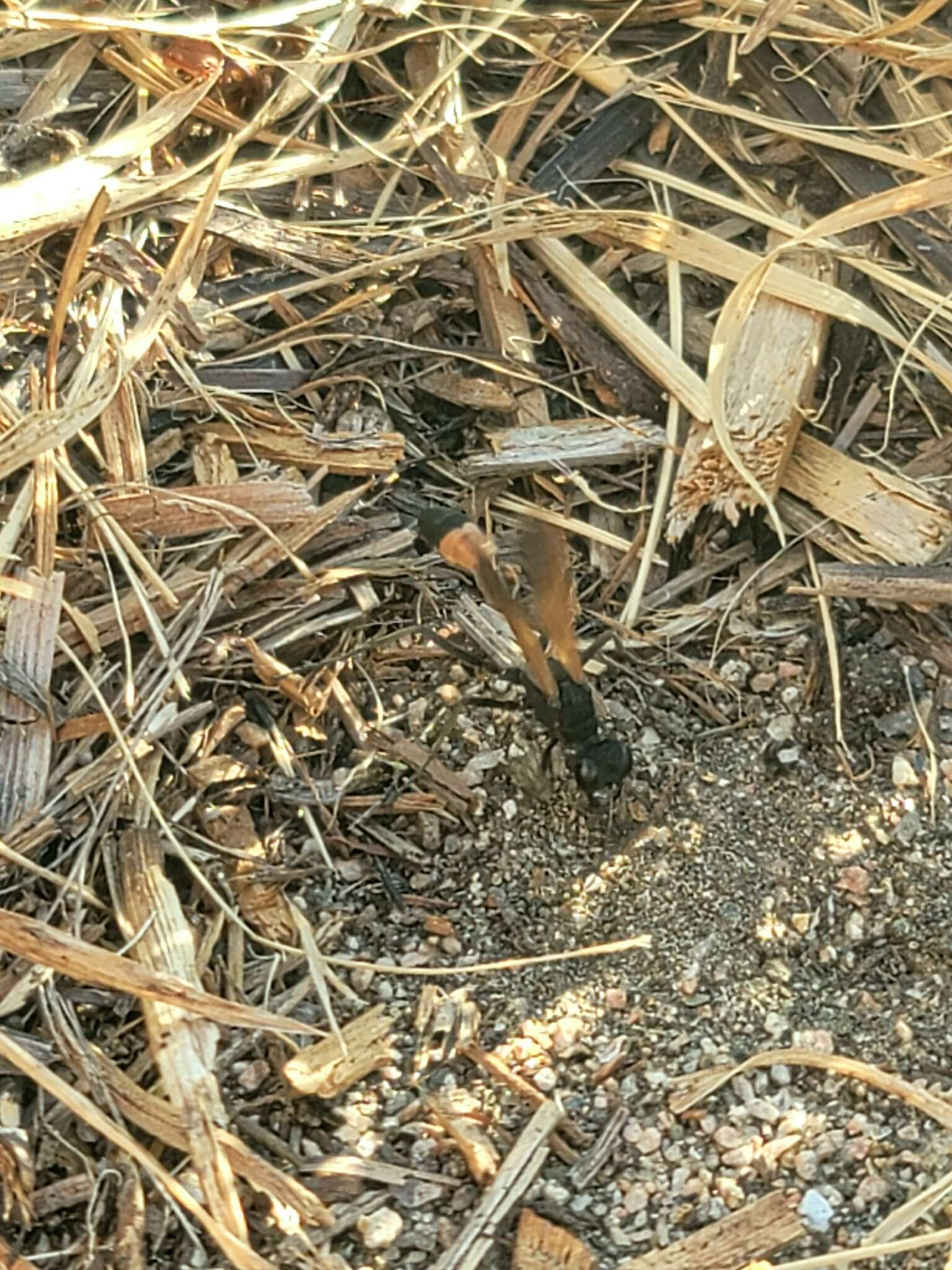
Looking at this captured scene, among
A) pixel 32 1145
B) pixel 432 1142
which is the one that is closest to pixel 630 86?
pixel 432 1142

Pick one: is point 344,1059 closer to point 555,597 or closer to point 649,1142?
point 649,1142

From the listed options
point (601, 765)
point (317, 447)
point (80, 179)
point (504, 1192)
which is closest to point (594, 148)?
point (317, 447)

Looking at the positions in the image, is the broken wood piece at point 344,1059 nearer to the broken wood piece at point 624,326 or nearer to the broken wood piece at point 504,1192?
the broken wood piece at point 504,1192

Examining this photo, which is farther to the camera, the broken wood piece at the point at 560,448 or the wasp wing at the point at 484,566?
the broken wood piece at the point at 560,448

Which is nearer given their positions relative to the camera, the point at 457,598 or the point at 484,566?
the point at 484,566

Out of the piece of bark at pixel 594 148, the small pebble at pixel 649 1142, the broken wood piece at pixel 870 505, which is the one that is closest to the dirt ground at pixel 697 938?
the small pebble at pixel 649 1142
